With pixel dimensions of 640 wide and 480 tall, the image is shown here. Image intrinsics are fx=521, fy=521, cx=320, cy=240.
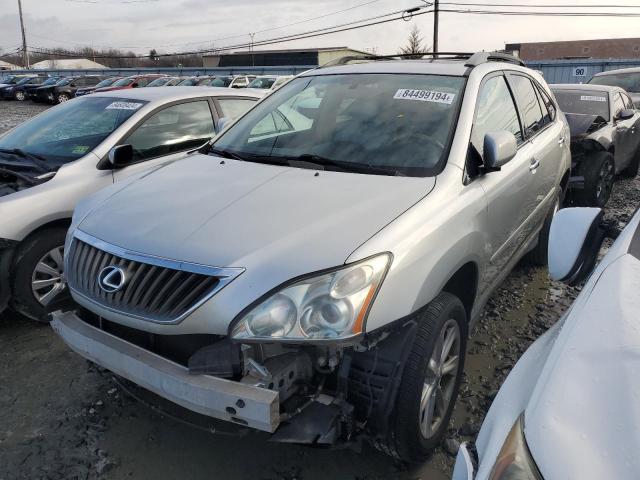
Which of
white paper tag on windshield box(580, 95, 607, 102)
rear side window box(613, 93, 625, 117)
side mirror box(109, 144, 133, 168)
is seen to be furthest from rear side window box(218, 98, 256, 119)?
rear side window box(613, 93, 625, 117)

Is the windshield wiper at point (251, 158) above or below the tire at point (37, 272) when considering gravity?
above

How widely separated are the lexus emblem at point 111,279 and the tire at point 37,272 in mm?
1546

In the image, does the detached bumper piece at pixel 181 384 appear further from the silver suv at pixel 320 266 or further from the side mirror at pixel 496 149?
the side mirror at pixel 496 149

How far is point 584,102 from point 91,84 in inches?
1122

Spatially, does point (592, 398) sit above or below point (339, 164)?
below

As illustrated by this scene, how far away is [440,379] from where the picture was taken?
2389 millimetres

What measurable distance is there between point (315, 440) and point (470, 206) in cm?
134

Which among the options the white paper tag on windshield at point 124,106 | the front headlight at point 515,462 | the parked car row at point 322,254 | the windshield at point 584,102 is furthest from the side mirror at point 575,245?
the windshield at point 584,102

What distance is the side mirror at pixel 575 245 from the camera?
79.1 inches

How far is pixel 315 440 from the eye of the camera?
1861 millimetres

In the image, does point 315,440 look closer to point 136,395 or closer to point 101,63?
point 136,395

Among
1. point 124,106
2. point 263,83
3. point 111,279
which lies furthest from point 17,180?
point 263,83

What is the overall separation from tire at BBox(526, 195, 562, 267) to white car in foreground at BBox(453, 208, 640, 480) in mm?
2788

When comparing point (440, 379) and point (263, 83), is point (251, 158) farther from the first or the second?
point (263, 83)
